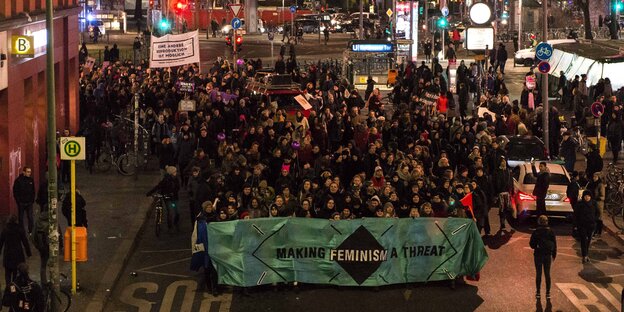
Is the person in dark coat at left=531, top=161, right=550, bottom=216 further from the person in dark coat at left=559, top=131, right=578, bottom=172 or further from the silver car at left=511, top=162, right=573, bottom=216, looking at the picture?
the person in dark coat at left=559, top=131, right=578, bottom=172

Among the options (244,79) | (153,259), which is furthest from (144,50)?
(153,259)

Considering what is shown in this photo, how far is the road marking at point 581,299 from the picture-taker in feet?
61.4

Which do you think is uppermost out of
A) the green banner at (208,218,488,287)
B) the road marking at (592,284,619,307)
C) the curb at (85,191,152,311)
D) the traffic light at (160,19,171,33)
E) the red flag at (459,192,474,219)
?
the traffic light at (160,19,171,33)

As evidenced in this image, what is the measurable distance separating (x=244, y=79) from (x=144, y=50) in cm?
2379

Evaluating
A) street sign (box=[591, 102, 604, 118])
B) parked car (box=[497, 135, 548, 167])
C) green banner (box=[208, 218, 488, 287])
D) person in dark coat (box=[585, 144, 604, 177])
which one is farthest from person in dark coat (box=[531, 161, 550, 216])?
street sign (box=[591, 102, 604, 118])

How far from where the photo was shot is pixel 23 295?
16062 millimetres

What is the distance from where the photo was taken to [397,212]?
21219 millimetres

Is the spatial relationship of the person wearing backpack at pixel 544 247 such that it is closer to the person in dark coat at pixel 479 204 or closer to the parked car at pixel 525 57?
the person in dark coat at pixel 479 204

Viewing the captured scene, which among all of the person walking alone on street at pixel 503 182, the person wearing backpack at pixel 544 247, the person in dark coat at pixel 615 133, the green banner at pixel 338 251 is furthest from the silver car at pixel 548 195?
the person in dark coat at pixel 615 133

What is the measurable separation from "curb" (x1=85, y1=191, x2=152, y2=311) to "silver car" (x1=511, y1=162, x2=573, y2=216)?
7.71 m

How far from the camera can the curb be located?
1889cm

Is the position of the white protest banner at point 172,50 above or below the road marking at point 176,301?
above

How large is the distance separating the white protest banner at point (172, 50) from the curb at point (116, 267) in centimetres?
715

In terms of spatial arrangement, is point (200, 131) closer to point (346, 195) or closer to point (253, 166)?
point (253, 166)
